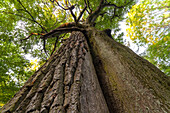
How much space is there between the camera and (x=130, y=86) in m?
0.96

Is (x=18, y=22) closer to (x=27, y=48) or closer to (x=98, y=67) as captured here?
(x=27, y=48)

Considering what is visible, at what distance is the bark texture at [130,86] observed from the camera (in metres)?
0.78

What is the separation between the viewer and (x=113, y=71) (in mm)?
1218

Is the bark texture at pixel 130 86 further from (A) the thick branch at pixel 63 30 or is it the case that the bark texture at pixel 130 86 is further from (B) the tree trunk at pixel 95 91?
(A) the thick branch at pixel 63 30

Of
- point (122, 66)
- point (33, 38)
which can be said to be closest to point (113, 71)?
point (122, 66)

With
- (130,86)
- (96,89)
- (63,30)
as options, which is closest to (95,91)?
(96,89)

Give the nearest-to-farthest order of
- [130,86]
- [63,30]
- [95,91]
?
[95,91], [130,86], [63,30]

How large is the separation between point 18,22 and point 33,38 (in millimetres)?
1198

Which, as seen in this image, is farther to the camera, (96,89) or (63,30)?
(63,30)

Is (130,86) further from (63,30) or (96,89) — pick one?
(63,30)

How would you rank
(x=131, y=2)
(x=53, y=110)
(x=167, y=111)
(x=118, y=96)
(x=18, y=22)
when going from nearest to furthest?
(x=53, y=110), (x=167, y=111), (x=118, y=96), (x=18, y=22), (x=131, y=2)

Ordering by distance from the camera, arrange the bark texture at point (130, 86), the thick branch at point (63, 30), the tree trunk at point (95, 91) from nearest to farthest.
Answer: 1. the tree trunk at point (95, 91)
2. the bark texture at point (130, 86)
3. the thick branch at point (63, 30)

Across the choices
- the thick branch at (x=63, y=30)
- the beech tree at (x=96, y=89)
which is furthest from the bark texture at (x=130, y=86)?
the thick branch at (x=63, y=30)

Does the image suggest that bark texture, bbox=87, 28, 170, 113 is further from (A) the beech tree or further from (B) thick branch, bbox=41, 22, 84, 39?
(B) thick branch, bbox=41, 22, 84, 39
